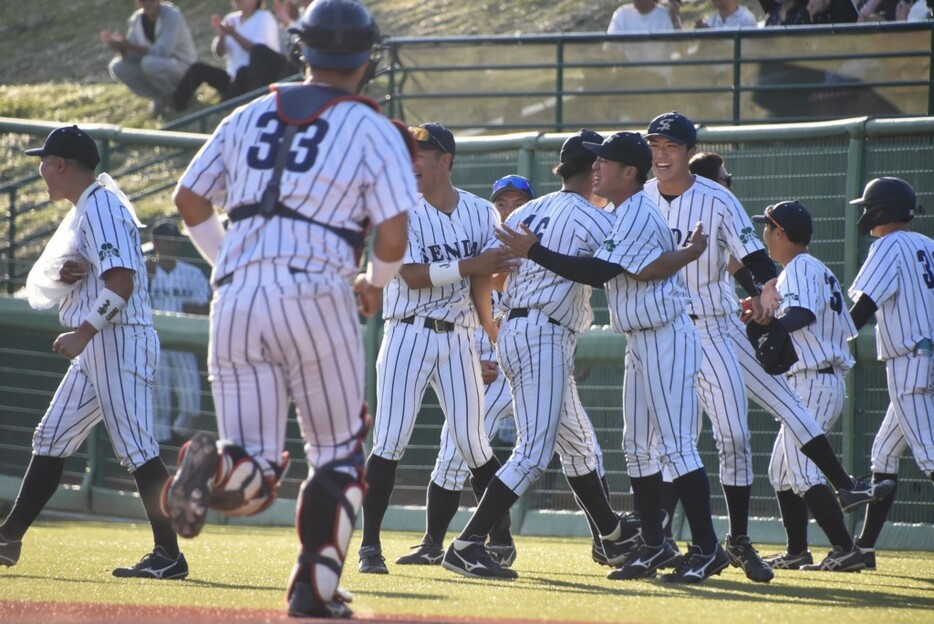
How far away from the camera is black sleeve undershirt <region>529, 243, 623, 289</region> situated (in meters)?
6.06

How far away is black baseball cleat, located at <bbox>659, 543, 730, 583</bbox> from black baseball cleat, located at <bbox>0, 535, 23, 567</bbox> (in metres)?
3.09

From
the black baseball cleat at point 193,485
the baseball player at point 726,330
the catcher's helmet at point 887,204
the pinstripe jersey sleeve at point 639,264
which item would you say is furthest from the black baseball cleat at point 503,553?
the black baseball cleat at point 193,485

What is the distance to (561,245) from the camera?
21.1 ft

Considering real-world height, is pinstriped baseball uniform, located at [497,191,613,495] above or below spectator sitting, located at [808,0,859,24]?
below

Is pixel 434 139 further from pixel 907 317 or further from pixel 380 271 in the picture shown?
pixel 907 317

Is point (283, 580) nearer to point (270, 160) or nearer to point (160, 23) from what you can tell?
point (270, 160)

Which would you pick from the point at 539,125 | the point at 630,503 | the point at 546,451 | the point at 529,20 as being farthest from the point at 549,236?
the point at 529,20

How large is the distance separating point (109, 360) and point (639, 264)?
8.23 feet

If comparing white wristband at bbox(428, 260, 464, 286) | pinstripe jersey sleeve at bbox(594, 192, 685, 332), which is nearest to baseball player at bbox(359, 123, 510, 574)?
white wristband at bbox(428, 260, 464, 286)

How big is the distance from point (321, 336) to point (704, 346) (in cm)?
293

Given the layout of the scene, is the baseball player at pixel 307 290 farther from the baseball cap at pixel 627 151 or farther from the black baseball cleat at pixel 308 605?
the baseball cap at pixel 627 151

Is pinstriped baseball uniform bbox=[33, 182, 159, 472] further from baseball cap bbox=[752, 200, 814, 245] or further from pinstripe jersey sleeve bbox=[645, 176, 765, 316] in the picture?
A: baseball cap bbox=[752, 200, 814, 245]

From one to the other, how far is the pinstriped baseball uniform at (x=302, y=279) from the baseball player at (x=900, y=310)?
3.71 metres

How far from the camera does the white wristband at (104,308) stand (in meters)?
6.13
